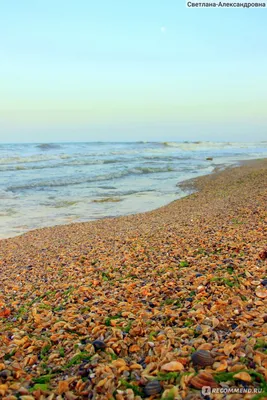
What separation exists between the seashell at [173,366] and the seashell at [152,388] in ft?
0.44

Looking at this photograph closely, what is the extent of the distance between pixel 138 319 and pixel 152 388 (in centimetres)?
97

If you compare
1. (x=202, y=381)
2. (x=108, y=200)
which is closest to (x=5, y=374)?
(x=202, y=381)

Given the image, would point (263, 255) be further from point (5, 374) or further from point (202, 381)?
point (5, 374)

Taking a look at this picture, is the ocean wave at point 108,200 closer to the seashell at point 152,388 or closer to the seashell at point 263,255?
the seashell at point 263,255

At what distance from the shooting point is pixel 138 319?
10.4ft

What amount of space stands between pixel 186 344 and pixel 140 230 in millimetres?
5223

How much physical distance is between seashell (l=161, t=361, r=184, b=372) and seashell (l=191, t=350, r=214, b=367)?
102mm

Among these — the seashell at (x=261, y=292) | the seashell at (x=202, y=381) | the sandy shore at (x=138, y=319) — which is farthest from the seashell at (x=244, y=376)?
the seashell at (x=261, y=292)

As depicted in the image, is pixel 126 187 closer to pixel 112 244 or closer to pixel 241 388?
pixel 112 244

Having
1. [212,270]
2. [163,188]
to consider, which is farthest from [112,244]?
[163,188]

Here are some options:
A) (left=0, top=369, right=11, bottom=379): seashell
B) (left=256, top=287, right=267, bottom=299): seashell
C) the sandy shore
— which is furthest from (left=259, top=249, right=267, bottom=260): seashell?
(left=0, top=369, right=11, bottom=379): seashell

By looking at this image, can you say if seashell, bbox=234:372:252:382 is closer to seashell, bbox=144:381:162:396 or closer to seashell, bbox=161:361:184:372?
seashell, bbox=161:361:184:372

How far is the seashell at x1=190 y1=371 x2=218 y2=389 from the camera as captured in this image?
2.16 meters

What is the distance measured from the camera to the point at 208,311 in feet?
10.4
